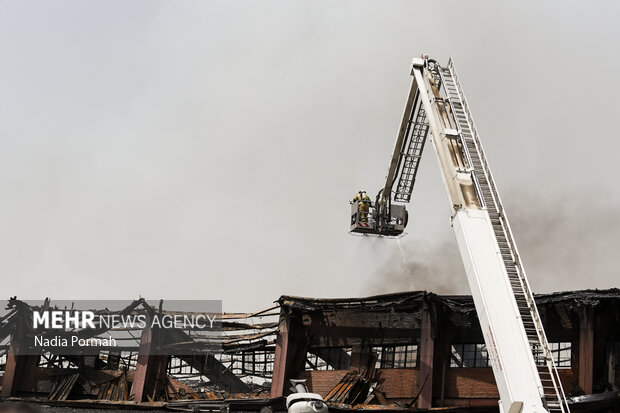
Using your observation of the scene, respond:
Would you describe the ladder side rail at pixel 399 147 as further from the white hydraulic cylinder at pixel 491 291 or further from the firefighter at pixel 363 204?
the white hydraulic cylinder at pixel 491 291

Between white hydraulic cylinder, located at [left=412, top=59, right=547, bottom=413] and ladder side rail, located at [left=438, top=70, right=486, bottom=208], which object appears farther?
ladder side rail, located at [left=438, top=70, right=486, bottom=208]

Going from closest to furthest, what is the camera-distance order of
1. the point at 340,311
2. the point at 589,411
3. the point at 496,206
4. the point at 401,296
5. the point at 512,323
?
the point at 512,323
the point at 496,206
the point at 589,411
the point at 401,296
the point at 340,311

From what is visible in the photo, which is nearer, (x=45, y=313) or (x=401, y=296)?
(x=401, y=296)

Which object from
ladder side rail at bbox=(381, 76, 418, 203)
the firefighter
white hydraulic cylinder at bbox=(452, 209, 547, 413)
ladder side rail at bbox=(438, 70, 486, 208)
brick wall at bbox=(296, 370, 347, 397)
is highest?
ladder side rail at bbox=(381, 76, 418, 203)

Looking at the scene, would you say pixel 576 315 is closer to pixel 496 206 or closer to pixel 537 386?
pixel 496 206

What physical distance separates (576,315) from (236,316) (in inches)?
570

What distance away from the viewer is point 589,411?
→ 1953cm

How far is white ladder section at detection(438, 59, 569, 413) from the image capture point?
524 inches

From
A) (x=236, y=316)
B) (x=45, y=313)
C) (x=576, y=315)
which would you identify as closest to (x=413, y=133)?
(x=576, y=315)

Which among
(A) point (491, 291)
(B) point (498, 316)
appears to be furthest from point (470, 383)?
(B) point (498, 316)

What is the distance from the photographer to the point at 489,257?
1454 centimetres

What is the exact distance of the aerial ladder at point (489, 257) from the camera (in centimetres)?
1264

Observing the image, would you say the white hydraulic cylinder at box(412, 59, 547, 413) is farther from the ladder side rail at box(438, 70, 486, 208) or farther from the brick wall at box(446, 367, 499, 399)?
the brick wall at box(446, 367, 499, 399)

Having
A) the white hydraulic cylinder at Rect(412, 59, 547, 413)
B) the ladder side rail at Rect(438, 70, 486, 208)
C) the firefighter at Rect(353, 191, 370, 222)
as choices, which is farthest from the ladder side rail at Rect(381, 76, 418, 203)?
the white hydraulic cylinder at Rect(412, 59, 547, 413)
